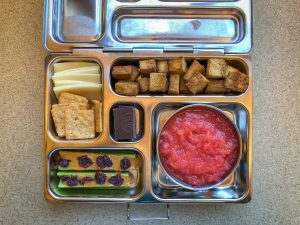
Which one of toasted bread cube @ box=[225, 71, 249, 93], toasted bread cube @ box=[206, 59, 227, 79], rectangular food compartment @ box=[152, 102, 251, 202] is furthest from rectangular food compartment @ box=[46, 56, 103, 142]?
toasted bread cube @ box=[225, 71, 249, 93]

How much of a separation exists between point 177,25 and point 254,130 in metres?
0.67

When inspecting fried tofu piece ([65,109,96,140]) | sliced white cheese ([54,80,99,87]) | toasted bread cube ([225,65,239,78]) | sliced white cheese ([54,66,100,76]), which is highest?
sliced white cheese ([54,66,100,76])

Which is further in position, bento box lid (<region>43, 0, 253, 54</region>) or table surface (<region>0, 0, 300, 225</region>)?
table surface (<region>0, 0, 300, 225</region>)

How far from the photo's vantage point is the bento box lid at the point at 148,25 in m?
1.86

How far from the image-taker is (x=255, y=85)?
2023mm

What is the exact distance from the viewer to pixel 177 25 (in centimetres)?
194

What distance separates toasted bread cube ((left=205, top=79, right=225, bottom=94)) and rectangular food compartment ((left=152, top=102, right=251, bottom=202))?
68mm

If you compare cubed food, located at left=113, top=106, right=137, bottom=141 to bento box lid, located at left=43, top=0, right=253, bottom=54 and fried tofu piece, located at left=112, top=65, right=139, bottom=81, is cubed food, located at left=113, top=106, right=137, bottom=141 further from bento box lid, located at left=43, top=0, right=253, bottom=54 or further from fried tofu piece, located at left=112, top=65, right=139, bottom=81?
bento box lid, located at left=43, top=0, right=253, bottom=54

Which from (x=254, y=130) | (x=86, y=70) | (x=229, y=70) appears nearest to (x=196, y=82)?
(x=229, y=70)

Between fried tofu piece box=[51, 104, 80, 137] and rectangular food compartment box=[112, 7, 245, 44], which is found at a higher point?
rectangular food compartment box=[112, 7, 245, 44]

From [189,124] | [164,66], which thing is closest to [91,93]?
[164,66]

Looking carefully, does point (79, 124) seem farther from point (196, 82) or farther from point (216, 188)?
point (216, 188)

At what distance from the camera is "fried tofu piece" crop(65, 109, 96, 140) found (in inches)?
72.2

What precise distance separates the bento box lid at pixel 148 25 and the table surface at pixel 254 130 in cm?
19
